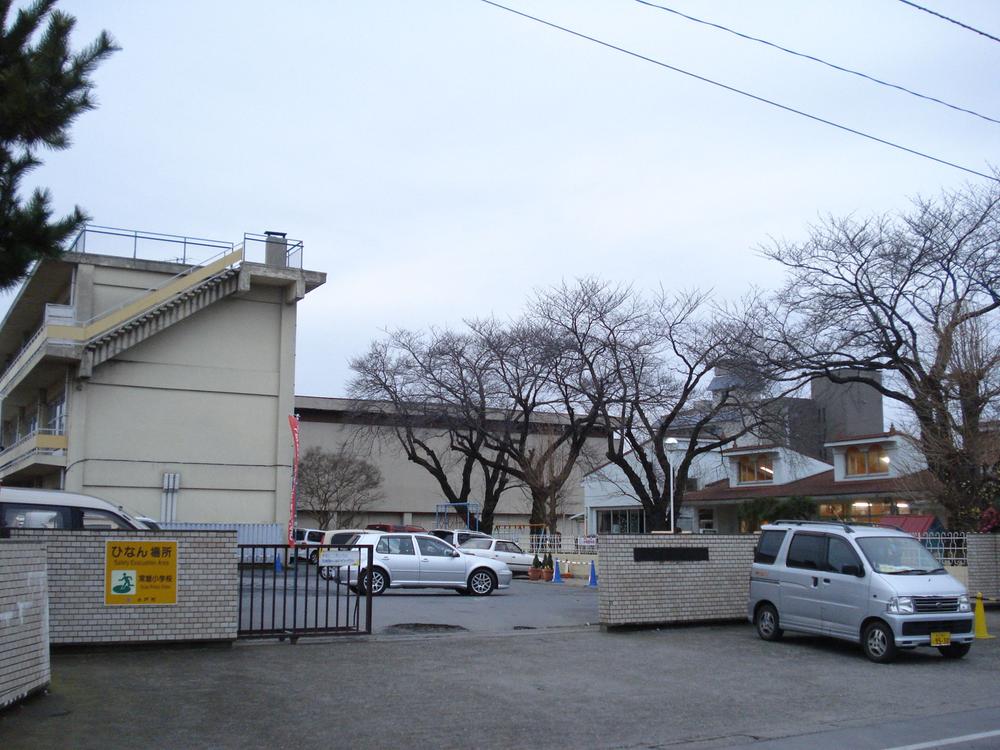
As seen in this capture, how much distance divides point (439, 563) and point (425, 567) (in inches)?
14.8

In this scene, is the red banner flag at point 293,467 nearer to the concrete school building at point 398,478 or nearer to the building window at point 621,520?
the concrete school building at point 398,478

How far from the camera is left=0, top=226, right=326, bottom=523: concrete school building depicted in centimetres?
3319

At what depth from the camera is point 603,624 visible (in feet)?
54.3

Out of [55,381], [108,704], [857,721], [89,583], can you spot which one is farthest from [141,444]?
[857,721]

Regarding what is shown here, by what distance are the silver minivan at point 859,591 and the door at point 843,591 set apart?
14 mm

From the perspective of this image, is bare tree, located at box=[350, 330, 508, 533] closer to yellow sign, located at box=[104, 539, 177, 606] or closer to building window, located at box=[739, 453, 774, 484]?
building window, located at box=[739, 453, 774, 484]

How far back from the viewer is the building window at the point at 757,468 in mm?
47469

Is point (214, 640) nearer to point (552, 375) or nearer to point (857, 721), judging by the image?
point (857, 721)

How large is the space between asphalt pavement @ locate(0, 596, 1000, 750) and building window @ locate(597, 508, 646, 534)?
3894 centimetres

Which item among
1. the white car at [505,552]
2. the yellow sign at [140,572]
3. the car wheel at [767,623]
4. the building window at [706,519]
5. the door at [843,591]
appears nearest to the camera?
the yellow sign at [140,572]

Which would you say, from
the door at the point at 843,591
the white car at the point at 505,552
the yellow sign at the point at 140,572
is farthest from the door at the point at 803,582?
the white car at the point at 505,552

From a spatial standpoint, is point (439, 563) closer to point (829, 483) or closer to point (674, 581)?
point (674, 581)

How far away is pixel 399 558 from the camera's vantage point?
23641 millimetres

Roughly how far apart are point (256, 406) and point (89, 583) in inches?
935
